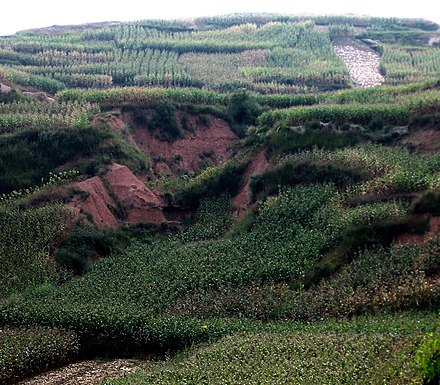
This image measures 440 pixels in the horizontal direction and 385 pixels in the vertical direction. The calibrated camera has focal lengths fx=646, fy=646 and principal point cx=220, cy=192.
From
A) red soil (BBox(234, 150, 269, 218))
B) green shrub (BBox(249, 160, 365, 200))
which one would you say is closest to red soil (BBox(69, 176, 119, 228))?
red soil (BBox(234, 150, 269, 218))

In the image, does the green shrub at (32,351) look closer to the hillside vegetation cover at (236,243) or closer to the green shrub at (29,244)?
the hillside vegetation cover at (236,243)

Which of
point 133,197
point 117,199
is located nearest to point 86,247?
point 117,199

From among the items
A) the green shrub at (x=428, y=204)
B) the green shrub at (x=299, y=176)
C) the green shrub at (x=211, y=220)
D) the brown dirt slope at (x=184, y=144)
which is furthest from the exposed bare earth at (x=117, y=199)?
the green shrub at (x=428, y=204)

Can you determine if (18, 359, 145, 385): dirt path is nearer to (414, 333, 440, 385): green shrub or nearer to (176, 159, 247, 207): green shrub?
(414, 333, 440, 385): green shrub

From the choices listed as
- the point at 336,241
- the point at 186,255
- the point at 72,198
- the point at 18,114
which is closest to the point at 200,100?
the point at 18,114

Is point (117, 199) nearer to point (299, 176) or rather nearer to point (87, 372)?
point (299, 176)

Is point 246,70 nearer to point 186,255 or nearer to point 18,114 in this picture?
point 18,114
